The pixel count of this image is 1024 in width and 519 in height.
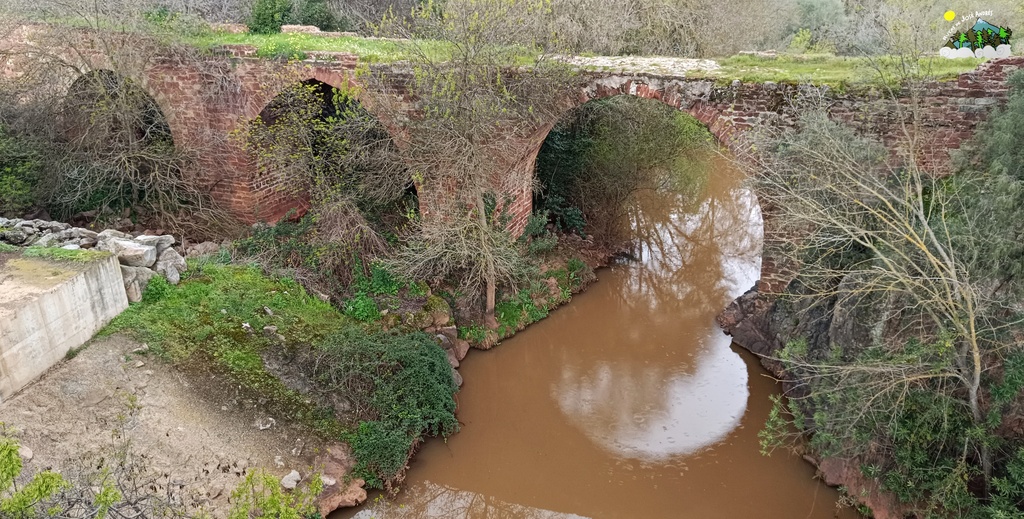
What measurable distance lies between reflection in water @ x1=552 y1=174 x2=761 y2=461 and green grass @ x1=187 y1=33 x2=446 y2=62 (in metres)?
4.87

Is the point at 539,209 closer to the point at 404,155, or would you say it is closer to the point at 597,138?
the point at 597,138

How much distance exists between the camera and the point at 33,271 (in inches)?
302

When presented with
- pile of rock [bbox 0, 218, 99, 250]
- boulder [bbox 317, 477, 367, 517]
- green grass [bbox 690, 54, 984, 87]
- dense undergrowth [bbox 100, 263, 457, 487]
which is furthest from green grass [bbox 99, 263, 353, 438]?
green grass [bbox 690, 54, 984, 87]

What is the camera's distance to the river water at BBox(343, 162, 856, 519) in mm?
7438

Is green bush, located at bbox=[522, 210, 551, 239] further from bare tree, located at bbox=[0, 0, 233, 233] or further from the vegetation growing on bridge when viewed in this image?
bare tree, located at bbox=[0, 0, 233, 233]

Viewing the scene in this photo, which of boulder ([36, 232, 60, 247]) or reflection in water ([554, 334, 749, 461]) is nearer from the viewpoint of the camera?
reflection in water ([554, 334, 749, 461])

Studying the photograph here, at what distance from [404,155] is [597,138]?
4.49 meters

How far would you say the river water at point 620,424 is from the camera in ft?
24.4

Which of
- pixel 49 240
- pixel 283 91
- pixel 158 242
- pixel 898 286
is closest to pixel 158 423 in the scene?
pixel 158 242

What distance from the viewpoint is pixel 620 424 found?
8.55m

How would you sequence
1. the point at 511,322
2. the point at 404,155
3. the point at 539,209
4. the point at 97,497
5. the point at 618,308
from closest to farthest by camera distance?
the point at 97,497 → the point at 404,155 → the point at 511,322 → the point at 618,308 → the point at 539,209

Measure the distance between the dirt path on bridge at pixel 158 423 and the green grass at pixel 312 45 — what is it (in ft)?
15.7

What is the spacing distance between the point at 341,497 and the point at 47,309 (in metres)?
3.53

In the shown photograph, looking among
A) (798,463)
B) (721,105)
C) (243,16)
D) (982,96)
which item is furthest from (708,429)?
(243,16)
